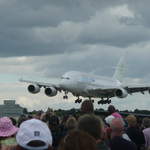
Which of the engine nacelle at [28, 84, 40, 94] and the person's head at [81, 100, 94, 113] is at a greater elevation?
the engine nacelle at [28, 84, 40, 94]

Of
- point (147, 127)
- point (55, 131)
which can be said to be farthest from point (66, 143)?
point (147, 127)

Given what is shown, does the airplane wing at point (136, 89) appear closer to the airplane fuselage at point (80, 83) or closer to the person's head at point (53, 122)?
the airplane fuselage at point (80, 83)

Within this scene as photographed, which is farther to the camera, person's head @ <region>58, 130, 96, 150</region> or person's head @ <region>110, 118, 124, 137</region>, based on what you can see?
person's head @ <region>110, 118, 124, 137</region>

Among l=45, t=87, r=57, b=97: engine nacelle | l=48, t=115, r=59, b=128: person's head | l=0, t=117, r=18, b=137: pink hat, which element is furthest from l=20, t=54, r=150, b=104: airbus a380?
l=0, t=117, r=18, b=137: pink hat

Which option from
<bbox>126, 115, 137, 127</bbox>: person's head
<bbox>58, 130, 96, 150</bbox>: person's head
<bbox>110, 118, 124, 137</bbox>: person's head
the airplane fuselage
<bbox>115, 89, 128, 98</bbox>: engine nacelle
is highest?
the airplane fuselage

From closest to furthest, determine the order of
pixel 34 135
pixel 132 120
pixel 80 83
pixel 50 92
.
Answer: pixel 34 135 < pixel 132 120 < pixel 50 92 < pixel 80 83

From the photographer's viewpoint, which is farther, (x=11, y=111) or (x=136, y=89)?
(x=136, y=89)

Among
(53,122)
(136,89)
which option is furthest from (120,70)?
(53,122)

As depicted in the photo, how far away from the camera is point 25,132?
568cm

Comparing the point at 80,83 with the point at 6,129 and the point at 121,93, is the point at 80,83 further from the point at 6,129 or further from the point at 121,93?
the point at 6,129

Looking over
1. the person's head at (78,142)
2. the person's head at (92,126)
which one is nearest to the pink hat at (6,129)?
the person's head at (92,126)

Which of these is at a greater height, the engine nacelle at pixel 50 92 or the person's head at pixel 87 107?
the engine nacelle at pixel 50 92

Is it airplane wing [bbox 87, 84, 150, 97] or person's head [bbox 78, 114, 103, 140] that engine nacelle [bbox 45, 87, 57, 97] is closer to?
airplane wing [bbox 87, 84, 150, 97]

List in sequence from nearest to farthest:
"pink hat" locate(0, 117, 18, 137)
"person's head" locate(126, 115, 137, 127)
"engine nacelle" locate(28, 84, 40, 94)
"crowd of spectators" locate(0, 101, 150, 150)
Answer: "crowd of spectators" locate(0, 101, 150, 150) < "pink hat" locate(0, 117, 18, 137) < "person's head" locate(126, 115, 137, 127) < "engine nacelle" locate(28, 84, 40, 94)
